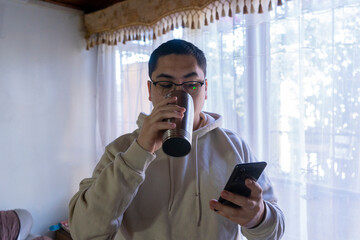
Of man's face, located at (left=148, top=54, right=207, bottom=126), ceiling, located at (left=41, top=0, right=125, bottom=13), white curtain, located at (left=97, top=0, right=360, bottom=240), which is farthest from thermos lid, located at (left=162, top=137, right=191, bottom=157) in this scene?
ceiling, located at (left=41, top=0, right=125, bottom=13)

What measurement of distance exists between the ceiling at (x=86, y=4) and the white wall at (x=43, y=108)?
2.0 inches

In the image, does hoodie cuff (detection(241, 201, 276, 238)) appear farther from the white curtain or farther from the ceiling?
the ceiling

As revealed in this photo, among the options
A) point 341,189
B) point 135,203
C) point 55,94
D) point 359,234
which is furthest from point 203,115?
point 55,94

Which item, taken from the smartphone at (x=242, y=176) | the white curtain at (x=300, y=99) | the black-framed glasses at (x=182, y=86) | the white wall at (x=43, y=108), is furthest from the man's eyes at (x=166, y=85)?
the white wall at (x=43, y=108)

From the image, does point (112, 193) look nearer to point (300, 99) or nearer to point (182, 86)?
point (182, 86)

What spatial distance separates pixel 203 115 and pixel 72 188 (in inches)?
81.4

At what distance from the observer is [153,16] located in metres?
2.08

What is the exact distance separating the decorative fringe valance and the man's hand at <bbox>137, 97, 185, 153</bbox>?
1.15 metres

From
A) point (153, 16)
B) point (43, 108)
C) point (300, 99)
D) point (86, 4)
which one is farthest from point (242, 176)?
point (86, 4)

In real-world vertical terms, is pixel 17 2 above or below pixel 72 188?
above

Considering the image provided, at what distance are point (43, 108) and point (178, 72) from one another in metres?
1.98

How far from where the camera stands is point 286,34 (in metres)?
1.47

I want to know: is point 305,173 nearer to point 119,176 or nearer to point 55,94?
point 119,176

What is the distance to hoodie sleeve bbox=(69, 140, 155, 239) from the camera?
2.13 ft
